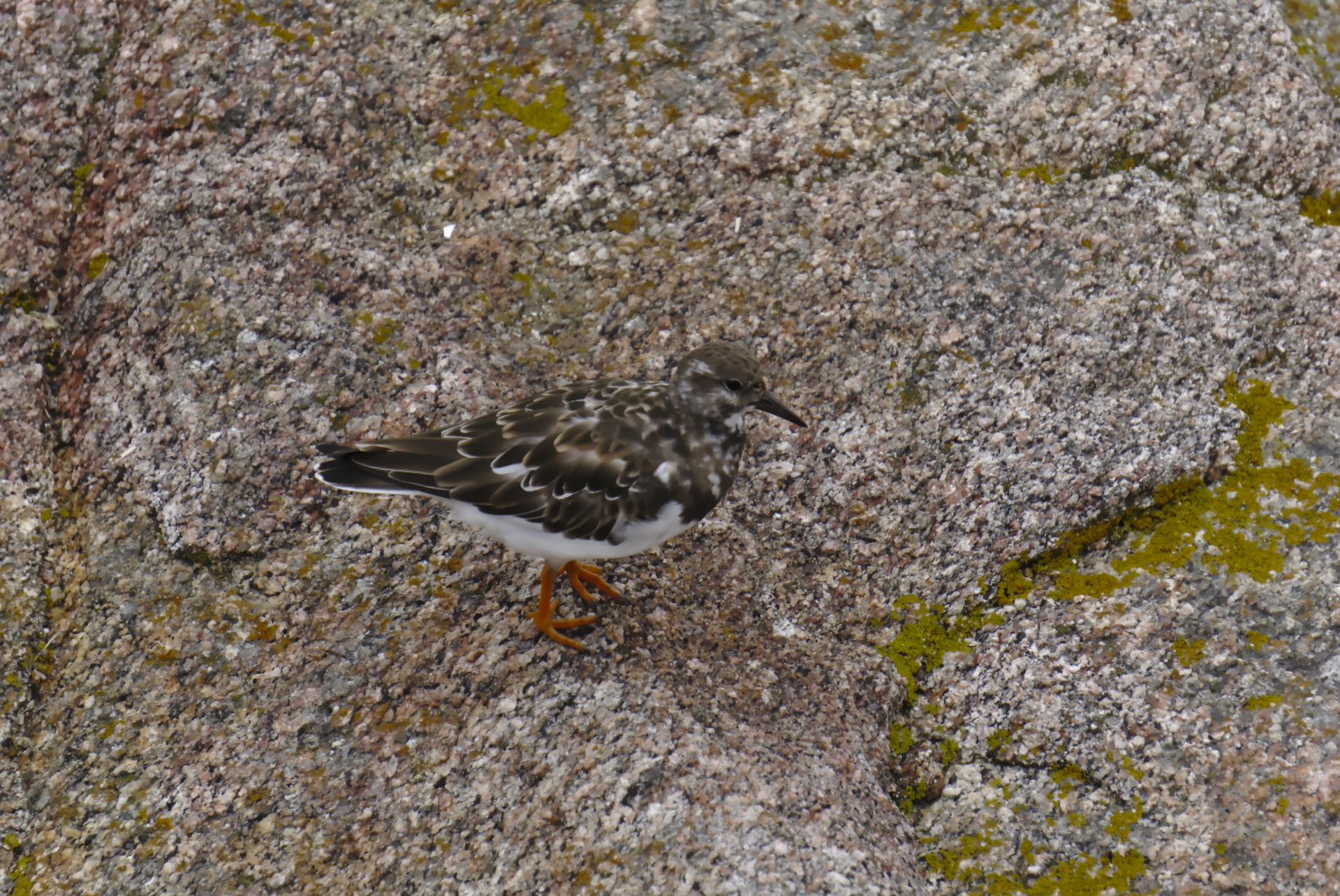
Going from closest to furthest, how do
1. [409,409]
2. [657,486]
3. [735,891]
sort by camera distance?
1. [735,891]
2. [657,486]
3. [409,409]

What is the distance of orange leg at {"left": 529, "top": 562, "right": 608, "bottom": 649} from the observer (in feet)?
14.0

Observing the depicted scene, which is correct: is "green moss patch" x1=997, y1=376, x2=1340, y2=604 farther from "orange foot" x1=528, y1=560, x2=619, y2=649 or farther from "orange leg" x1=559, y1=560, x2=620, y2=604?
"orange foot" x1=528, y1=560, x2=619, y2=649

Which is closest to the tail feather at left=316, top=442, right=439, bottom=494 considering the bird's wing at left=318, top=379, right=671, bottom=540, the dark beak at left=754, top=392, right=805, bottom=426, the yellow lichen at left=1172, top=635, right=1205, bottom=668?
the bird's wing at left=318, top=379, right=671, bottom=540

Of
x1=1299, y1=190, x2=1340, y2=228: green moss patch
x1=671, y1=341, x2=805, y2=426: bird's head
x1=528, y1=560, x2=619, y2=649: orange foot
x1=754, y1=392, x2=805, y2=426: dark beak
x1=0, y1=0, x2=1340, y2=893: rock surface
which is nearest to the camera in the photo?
x1=0, y1=0, x2=1340, y2=893: rock surface

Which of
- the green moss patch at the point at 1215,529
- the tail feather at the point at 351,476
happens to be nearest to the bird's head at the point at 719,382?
the tail feather at the point at 351,476

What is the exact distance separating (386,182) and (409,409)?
137 centimetres

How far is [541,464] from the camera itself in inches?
163

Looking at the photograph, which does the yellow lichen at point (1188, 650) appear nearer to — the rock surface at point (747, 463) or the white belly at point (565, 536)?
the rock surface at point (747, 463)

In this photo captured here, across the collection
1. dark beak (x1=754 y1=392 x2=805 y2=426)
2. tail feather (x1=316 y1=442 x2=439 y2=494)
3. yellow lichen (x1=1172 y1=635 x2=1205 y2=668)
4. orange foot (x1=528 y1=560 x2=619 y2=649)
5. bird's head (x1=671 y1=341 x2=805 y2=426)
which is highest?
bird's head (x1=671 y1=341 x2=805 y2=426)

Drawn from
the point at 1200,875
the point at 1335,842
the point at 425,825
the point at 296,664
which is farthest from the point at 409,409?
the point at 1335,842

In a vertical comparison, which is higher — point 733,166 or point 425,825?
point 733,166

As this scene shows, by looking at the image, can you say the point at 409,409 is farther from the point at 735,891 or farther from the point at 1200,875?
the point at 1200,875

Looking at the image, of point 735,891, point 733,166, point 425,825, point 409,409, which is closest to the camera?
point 735,891

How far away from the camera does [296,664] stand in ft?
14.2
